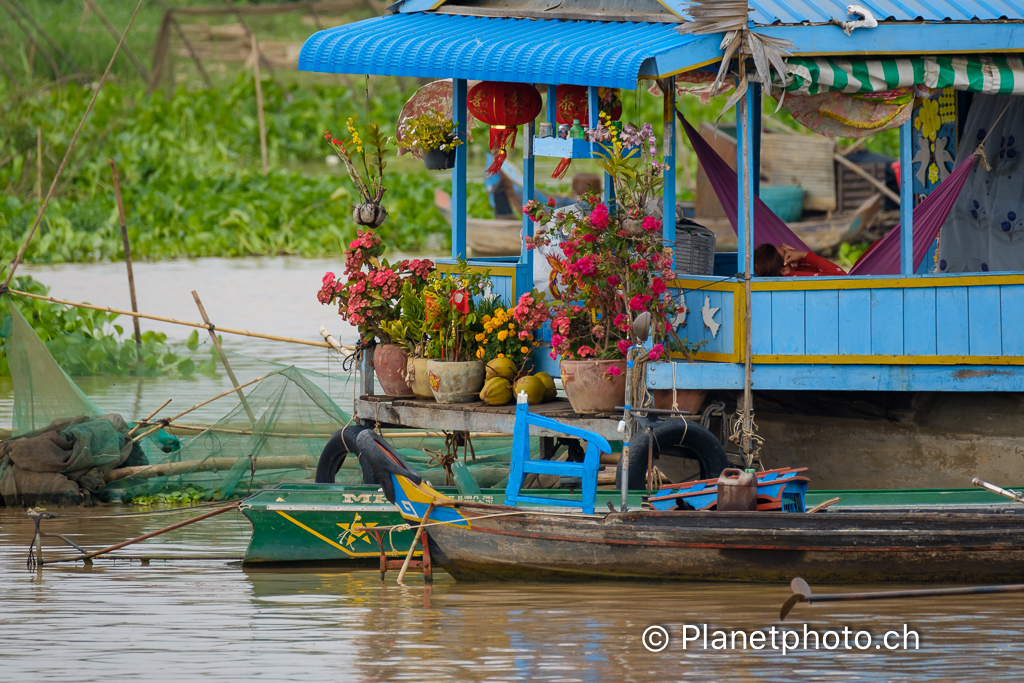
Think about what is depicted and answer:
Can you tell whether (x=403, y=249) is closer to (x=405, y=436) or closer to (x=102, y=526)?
(x=405, y=436)

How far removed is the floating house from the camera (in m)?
8.77

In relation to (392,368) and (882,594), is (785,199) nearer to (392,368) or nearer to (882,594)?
(392,368)

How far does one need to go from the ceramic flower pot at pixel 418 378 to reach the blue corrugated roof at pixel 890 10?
294 cm

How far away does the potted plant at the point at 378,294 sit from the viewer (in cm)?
995

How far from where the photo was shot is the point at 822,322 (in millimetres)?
8875

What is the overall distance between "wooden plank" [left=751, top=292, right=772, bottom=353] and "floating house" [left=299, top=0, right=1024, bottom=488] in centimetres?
1

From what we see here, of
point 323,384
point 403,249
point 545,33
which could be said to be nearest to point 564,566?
point 545,33

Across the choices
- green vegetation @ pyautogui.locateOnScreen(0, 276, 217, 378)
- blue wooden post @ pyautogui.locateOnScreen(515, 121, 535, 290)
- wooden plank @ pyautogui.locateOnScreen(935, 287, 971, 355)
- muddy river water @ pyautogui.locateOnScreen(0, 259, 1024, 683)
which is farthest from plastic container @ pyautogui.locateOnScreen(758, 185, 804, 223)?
muddy river water @ pyautogui.locateOnScreen(0, 259, 1024, 683)

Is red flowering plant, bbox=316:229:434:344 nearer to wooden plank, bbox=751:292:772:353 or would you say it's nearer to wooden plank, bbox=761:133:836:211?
wooden plank, bbox=751:292:772:353

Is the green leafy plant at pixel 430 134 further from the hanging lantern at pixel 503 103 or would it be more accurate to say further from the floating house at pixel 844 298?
the floating house at pixel 844 298

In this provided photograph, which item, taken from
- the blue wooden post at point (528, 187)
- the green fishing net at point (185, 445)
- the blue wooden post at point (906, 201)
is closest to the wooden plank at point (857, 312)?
the blue wooden post at point (906, 201)

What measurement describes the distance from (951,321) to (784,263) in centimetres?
150

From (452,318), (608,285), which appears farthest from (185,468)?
(608,285)

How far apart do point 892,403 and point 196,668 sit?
4579 mm
